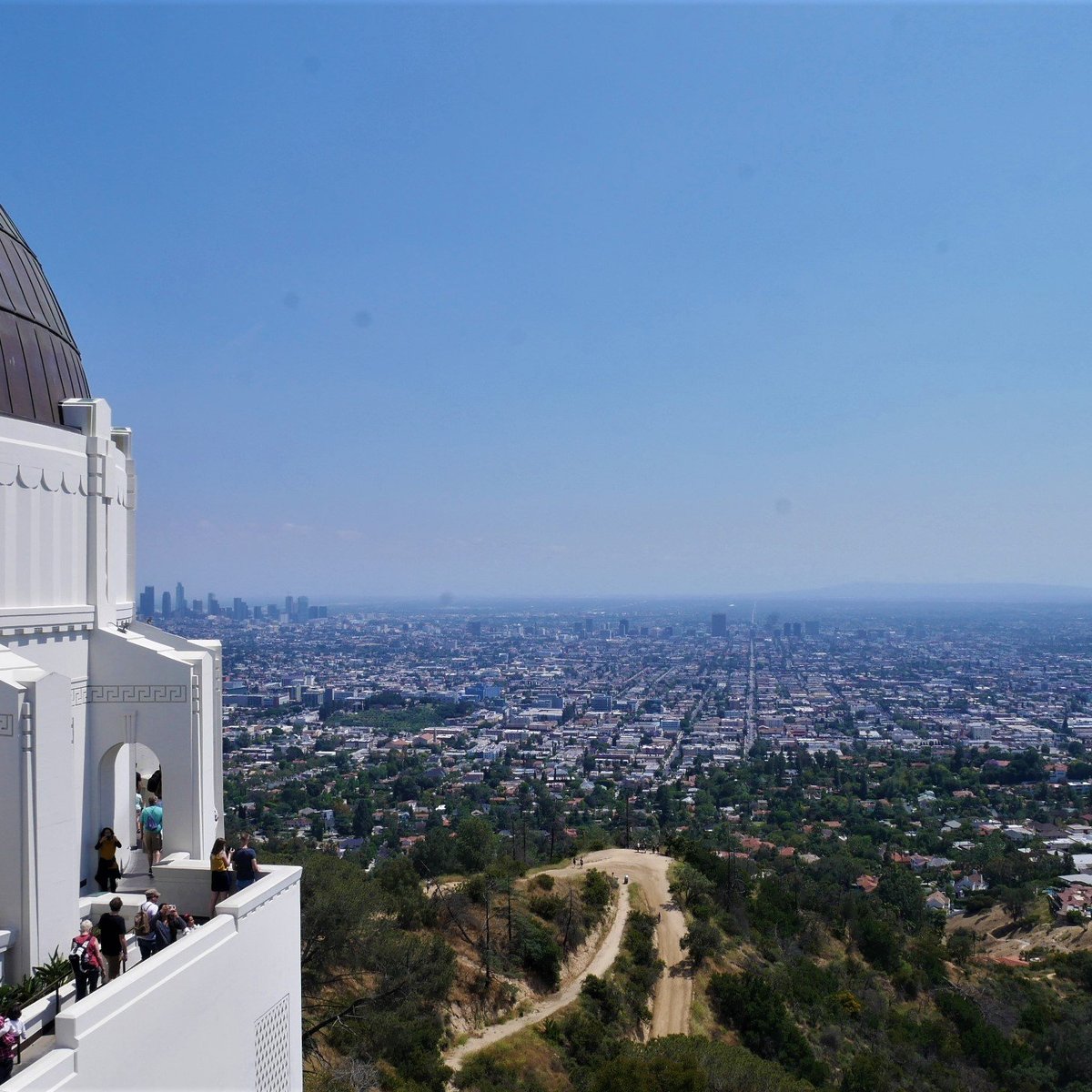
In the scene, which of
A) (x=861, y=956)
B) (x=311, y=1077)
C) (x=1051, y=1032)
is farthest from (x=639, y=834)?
(x=311, y=1077)

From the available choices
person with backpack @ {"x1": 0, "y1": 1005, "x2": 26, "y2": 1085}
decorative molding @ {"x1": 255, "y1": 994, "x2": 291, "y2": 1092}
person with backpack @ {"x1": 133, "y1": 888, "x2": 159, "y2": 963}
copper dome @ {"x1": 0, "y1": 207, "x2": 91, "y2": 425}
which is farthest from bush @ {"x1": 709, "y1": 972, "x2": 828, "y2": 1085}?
copper dome @ {"x1": 0, "y1": 207, "x2": 91, "y2": 425}

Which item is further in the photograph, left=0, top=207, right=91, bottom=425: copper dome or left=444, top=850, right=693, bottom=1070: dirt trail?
left=444, top=850, right=693, bottom=1070: dirt trail

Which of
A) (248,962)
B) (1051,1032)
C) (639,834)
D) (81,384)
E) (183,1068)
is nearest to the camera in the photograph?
(183,1068)

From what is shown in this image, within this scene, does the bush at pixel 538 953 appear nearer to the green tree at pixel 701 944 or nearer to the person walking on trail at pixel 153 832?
the green tree at pixel 701 944

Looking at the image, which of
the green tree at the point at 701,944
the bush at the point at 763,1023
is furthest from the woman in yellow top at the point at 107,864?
Answer: the green tree at the point at 701,944

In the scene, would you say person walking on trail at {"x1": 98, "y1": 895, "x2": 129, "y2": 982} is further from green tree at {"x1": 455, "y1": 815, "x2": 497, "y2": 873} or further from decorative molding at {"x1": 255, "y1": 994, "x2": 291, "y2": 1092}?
green tree at {"x1": 455, "y1": 815, "x2": 497, "y2": 873}

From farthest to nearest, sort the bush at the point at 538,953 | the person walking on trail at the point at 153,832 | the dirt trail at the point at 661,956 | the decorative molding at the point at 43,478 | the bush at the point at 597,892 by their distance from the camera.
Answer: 1. the bush at the point at 597,892
2. the bush at the point at 538,953
3. the dirt trail at the point at 661,956
4. the person walking on trail at the point at 153,832
5. the decorative molding at the point at 43,478

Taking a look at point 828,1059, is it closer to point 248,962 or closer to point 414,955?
point 414,955
